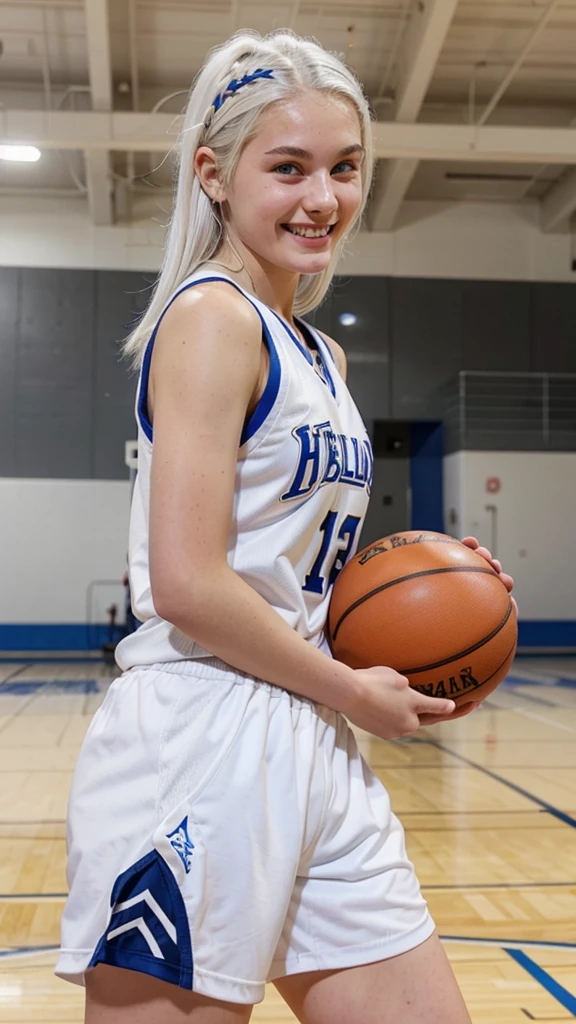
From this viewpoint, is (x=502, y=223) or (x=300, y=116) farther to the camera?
(x=502, y=223)

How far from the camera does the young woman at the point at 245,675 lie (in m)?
1.00

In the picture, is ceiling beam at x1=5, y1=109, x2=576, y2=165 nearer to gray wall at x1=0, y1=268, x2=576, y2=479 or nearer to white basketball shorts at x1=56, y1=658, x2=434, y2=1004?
gray wall at x1=0, y1=268, x2=576, y2=479

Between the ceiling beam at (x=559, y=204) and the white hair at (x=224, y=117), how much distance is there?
477 inches

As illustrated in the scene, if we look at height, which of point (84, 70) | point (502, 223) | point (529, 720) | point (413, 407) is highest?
Answer: point (84, 70)

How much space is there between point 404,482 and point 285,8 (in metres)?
6.06

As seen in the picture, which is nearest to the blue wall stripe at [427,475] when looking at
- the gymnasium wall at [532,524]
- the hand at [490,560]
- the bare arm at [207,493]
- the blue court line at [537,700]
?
the gymnasium wall at [532,524]

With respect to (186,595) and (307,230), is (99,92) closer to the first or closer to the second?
(307,230)

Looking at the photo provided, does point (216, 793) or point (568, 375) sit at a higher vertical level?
point (568, 375)

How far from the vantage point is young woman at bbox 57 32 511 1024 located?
100cm

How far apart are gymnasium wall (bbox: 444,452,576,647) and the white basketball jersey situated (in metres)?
11.0

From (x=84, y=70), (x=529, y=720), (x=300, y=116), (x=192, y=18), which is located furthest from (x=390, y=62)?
(x=300, y=116)

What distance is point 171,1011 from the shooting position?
3.25 ft

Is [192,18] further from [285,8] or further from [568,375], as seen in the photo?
[568,375]

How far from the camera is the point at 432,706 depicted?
3.79ft
